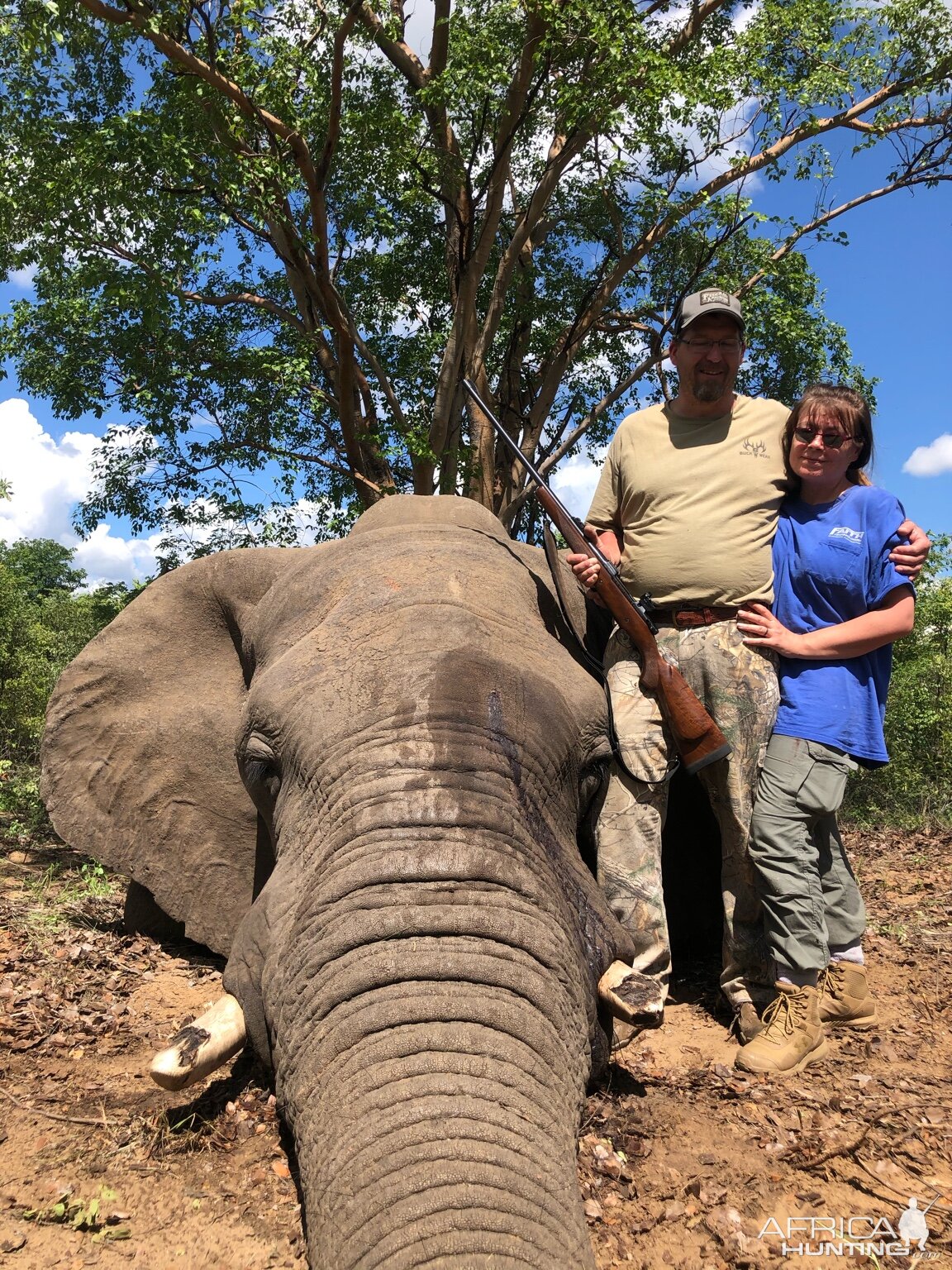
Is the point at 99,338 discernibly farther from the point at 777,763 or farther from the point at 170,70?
the point at 777,763

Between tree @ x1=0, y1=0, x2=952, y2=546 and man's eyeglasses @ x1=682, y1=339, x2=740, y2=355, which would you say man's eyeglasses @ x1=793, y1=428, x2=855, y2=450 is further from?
tree @ x1=0, y1=0, x2=952, y2=546

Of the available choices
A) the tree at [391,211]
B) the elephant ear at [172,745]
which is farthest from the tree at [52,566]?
the elephant ear at [172,745]

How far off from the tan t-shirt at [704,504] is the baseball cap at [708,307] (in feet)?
1.44

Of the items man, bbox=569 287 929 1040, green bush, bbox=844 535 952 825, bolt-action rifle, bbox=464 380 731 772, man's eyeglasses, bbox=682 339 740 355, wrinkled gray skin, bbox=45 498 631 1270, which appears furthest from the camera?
green bush, bbox=844 535 952 825

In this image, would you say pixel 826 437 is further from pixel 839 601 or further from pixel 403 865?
pixel 403 865

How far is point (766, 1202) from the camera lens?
10.9ft

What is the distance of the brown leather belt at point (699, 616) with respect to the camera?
16.4ft

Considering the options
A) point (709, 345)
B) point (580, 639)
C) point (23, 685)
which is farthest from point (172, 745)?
point (23, 685)

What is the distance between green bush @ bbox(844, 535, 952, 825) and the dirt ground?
6203mm

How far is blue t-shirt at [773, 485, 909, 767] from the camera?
4816 millimetres

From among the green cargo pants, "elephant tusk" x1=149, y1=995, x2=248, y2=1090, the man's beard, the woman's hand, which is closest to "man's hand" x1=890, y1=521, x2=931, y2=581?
the woman's hand

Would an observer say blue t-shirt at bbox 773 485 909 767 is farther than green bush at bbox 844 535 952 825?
No

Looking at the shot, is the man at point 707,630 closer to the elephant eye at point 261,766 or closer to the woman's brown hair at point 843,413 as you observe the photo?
the woman's brown hair at point 843,413

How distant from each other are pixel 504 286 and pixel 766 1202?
1333 cm
